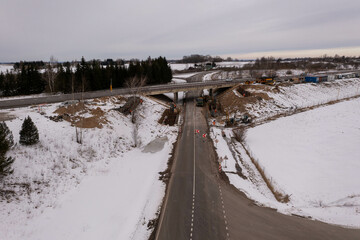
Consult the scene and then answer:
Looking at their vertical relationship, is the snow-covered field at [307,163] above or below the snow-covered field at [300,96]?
below

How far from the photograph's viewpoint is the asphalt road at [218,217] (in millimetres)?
14234

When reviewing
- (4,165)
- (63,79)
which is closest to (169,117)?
(63,79)

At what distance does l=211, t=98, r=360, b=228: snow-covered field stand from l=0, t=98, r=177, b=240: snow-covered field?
34.8ft

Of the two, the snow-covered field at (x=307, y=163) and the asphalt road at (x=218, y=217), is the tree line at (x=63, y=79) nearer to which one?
the asphalt road at (x=218, y=217)

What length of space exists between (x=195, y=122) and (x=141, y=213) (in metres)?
26.8

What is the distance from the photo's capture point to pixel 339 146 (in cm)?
3036

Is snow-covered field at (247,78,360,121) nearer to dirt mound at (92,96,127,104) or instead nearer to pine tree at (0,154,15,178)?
dirt mound at (92,96,127,104)

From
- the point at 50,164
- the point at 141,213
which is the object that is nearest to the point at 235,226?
the point at 141,213

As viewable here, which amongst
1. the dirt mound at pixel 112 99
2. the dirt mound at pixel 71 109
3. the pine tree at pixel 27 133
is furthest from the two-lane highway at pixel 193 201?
the dirt mound at pixel 112 99

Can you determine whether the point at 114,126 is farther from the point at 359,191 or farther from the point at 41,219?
the point at 359,191

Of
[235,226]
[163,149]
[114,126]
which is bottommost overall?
[235,226]

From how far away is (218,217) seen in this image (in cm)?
1588

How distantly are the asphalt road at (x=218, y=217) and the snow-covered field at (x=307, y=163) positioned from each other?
1.41 meters

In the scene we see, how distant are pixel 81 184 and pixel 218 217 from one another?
14030 mm
